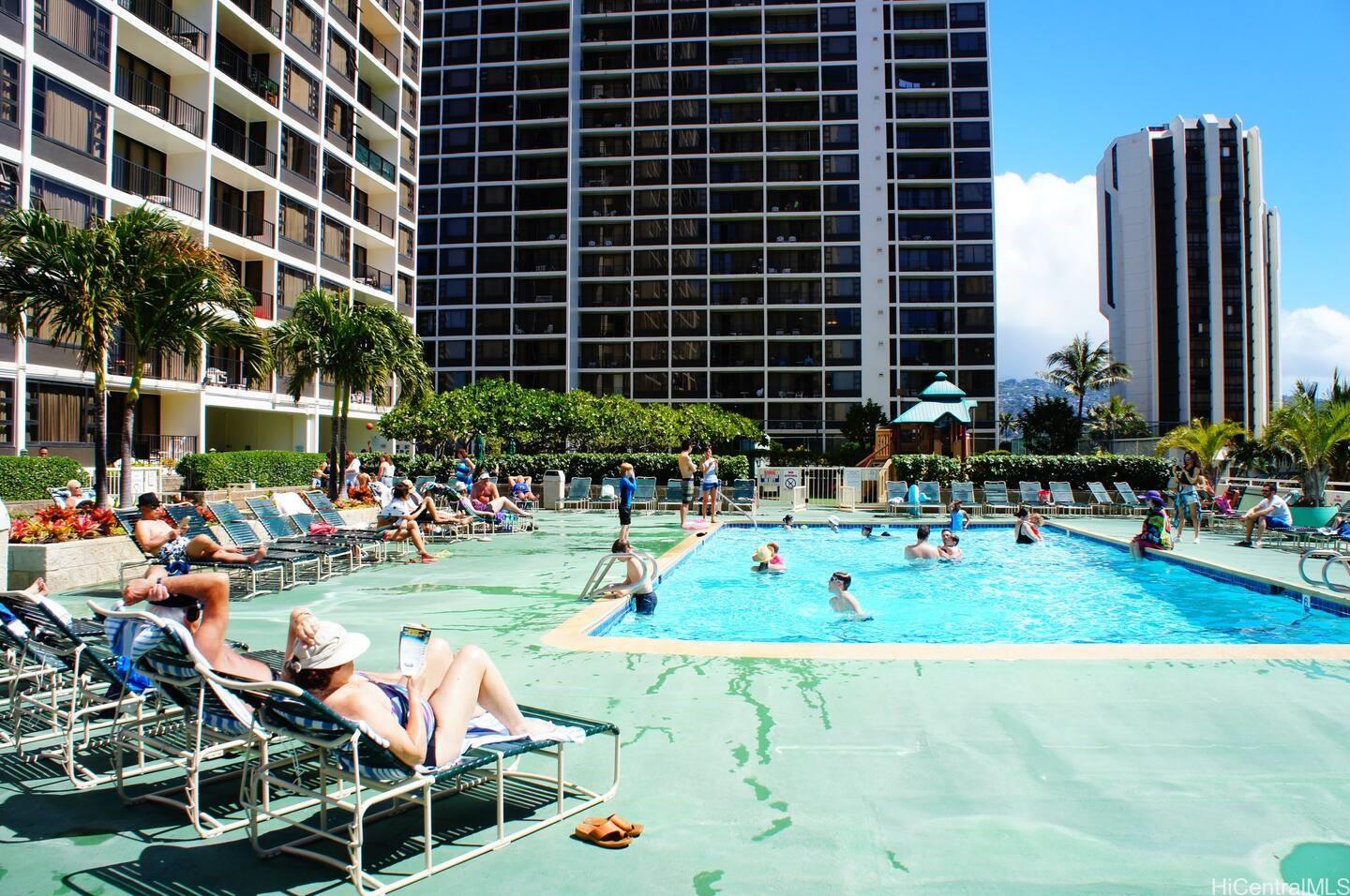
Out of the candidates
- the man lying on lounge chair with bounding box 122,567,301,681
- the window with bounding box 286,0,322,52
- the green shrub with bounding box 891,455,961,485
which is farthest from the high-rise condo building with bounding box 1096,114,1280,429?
the man lying on lounge chair with bounding box 122,567,301,681

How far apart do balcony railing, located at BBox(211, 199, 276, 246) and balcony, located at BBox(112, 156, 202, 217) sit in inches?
87.8

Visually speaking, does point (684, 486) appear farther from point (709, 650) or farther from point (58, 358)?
point (58, 358)

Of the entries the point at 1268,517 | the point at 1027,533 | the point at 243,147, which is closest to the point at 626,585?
the point at 1027,533

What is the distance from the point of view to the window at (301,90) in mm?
35888

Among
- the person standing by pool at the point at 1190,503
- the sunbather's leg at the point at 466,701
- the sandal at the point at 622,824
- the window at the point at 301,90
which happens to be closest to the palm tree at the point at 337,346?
the window at the point at 301,90

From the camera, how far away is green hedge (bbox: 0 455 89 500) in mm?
18906

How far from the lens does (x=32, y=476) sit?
64.3 ft

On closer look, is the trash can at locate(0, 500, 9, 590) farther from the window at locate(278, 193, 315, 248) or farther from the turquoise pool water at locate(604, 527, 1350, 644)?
the window at locate(278, 193, 315, 248)

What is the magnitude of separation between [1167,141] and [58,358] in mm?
105802

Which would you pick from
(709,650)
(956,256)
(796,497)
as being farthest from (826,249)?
(709,650)

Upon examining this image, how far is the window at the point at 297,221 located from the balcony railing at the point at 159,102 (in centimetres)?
481

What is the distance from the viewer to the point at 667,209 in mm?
66938

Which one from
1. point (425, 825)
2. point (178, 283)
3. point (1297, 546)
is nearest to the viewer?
point (425, 825)

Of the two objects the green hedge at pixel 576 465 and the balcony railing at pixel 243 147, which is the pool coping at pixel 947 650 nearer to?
the green hedge at pixel 576 465
